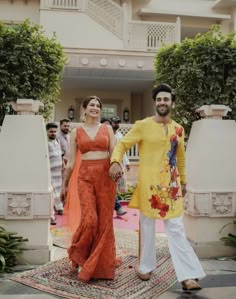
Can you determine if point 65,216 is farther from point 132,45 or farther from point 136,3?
point 136,3

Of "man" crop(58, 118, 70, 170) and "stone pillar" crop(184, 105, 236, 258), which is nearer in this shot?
"stone pillar" crop(184, 105, 236, 258)

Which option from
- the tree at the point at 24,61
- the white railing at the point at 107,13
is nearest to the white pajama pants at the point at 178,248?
the tree at the point at 24,61

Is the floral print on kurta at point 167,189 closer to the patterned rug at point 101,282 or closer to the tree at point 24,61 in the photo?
the patterned rug at point 101,282

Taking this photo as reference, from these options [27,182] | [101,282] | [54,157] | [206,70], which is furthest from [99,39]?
[101,282]

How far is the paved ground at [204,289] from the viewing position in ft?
10.0

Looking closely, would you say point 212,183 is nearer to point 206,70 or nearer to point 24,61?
point 206,70

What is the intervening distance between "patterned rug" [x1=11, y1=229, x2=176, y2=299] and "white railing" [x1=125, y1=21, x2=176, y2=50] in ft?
31.7

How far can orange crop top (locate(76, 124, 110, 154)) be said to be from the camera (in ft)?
11.4

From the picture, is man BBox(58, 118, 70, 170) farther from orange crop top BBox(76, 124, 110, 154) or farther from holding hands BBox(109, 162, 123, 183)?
holding hands BBox(109, 162, 123, 183)

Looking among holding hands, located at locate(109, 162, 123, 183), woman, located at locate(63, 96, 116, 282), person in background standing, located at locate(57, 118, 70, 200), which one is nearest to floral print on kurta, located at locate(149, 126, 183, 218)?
holding hands, located at locate(109, 162, 123, 183)

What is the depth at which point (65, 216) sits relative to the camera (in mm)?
3865

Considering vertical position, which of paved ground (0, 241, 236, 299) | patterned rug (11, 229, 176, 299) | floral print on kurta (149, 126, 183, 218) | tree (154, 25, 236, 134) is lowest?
paved ground (0, 241, 236, 299)

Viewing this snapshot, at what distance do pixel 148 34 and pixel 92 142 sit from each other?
32.7 ft

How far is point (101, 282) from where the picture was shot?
131 inches
